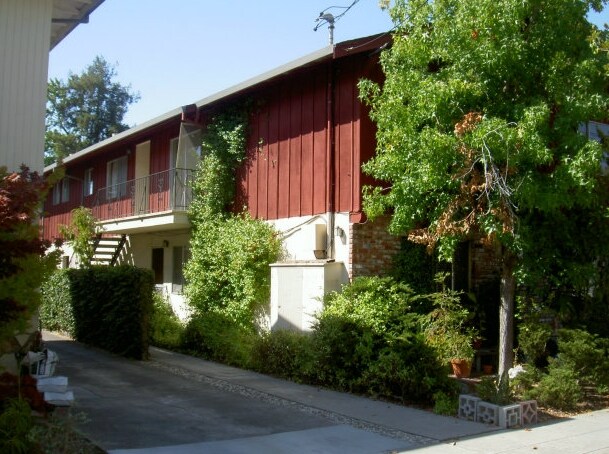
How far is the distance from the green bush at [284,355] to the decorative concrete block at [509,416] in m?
3.50

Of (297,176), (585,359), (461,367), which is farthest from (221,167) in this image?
(585,359)

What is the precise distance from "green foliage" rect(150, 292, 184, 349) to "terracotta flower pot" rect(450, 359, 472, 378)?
22.1ft

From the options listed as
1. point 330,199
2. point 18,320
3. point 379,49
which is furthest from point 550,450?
point 379,49

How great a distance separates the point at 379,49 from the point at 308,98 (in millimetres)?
2239

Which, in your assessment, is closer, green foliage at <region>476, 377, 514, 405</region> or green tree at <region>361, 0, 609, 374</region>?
green foliage at <region>476, 377, 514, 405</region>

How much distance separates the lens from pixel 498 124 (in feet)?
30.4

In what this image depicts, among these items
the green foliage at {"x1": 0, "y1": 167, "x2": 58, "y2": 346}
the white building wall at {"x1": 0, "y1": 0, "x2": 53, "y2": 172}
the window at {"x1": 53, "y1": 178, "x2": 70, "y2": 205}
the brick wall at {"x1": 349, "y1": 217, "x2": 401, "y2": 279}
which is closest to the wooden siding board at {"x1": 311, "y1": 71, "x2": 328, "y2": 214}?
the brick wall at {"x1": 349, "y1": 217, "x2": 401, "y2": 279}

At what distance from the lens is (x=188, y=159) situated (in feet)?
55.0

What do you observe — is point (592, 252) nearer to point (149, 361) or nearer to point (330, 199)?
point (330, 199)

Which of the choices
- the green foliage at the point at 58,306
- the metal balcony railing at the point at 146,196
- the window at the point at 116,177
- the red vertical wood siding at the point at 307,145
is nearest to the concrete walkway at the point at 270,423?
the red vertical wood siding at the point at 307,145

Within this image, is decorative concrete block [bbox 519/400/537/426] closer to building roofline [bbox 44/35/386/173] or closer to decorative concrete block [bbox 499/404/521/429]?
decorative concrete block [bbox 499/404/521/429]

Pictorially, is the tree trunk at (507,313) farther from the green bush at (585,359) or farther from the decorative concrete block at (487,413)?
the decorative concrete block at (487,413)

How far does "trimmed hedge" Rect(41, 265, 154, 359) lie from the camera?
13570 mm

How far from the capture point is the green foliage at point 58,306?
56.4 feet
